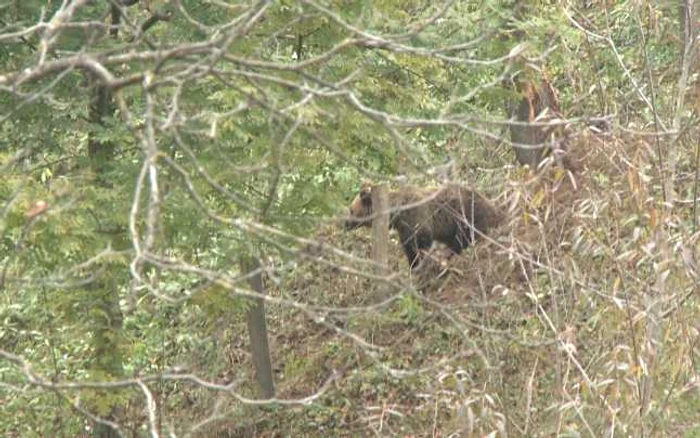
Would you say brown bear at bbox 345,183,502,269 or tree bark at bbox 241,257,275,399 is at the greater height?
brown bear at bbox 345,183,502,269

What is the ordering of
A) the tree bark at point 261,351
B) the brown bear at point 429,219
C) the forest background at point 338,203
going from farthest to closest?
the brown bear at point 429,219 < the tree bark at point 261,351 < the forest background at point 338,203

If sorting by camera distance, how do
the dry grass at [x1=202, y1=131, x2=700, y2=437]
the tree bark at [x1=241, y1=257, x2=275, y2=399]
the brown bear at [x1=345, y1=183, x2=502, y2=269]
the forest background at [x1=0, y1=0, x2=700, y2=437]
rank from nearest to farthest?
the forest background at [x1=0, y1=0, x2=700, y2=437] → the dry grass at [x1=202, y1=131, x2=700, y2=437] → the tree bark at [x1=241, y1=257, x2=275, y2=399] → the brown bear at [x1=345, y1=183, x2=502, y2=269]

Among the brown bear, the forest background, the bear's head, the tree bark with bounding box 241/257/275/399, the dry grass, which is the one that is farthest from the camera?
the bear's head

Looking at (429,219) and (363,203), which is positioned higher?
(363,203)

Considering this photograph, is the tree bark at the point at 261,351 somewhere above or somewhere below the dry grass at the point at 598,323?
below

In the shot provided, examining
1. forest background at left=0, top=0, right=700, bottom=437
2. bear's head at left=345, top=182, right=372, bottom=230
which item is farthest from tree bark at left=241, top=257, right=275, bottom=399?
bear's head at left=345, top=182, right=372, bottom=230

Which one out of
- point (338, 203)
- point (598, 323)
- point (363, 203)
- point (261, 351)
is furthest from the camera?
point (363, 203)

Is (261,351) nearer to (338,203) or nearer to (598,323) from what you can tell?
(338,203)

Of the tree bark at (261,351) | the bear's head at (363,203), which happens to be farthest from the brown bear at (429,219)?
the tree bark at (261,351)

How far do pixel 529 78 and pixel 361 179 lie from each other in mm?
4592

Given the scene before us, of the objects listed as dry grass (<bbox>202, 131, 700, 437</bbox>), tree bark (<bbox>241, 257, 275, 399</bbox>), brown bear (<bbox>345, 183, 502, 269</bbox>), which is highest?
→ dry grass (<bbox>202, 131, 700, 437</bbox>)

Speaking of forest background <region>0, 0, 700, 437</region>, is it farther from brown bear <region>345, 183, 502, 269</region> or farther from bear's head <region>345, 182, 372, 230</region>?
bear's head <region>345, 182, 372, 230</region>

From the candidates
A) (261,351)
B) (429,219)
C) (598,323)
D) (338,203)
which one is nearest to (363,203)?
(429,219)

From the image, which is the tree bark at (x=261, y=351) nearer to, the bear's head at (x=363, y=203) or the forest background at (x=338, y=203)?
the forest background at (x=338, y=203)
